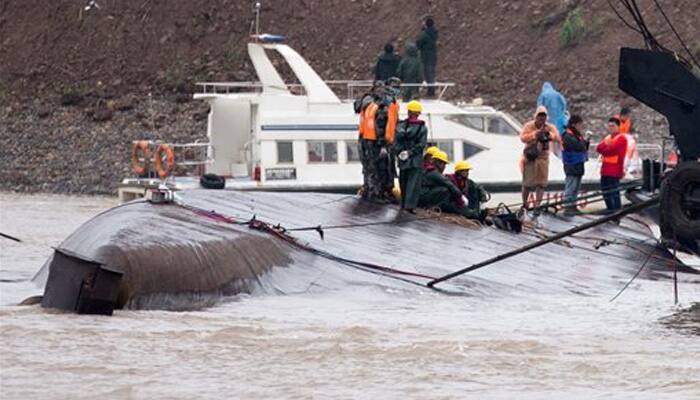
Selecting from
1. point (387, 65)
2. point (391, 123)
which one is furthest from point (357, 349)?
point (387, 65)

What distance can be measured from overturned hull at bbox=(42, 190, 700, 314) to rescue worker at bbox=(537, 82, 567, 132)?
29.5 feet

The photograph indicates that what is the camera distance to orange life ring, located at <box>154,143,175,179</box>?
35531 millimetres

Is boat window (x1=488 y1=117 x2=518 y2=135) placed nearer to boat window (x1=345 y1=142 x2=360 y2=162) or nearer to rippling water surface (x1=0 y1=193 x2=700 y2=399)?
boat window (x1=345 y1=142 x2=360 y2=162)

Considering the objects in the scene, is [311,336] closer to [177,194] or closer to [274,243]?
[274,243]

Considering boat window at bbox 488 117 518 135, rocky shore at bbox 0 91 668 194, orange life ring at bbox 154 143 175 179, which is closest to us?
orange life ring at bbox 154 143 175 179

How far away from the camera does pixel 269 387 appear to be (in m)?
13.6

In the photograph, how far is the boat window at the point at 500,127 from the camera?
36.3 meters

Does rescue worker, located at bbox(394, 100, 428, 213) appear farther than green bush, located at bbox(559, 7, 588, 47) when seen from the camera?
No

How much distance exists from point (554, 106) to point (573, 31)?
43.7ft

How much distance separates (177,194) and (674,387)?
8.30m

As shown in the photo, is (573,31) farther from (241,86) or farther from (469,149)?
(241,86)

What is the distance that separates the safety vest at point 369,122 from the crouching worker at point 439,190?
83 centimetres

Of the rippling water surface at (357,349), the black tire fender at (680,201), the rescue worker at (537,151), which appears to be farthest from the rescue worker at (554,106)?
the black tire fender at (680,201)

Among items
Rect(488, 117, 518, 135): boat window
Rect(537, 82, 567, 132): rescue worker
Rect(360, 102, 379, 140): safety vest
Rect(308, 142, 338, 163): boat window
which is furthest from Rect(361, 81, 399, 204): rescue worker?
Rect(488, 117, 518, 135): boat window
